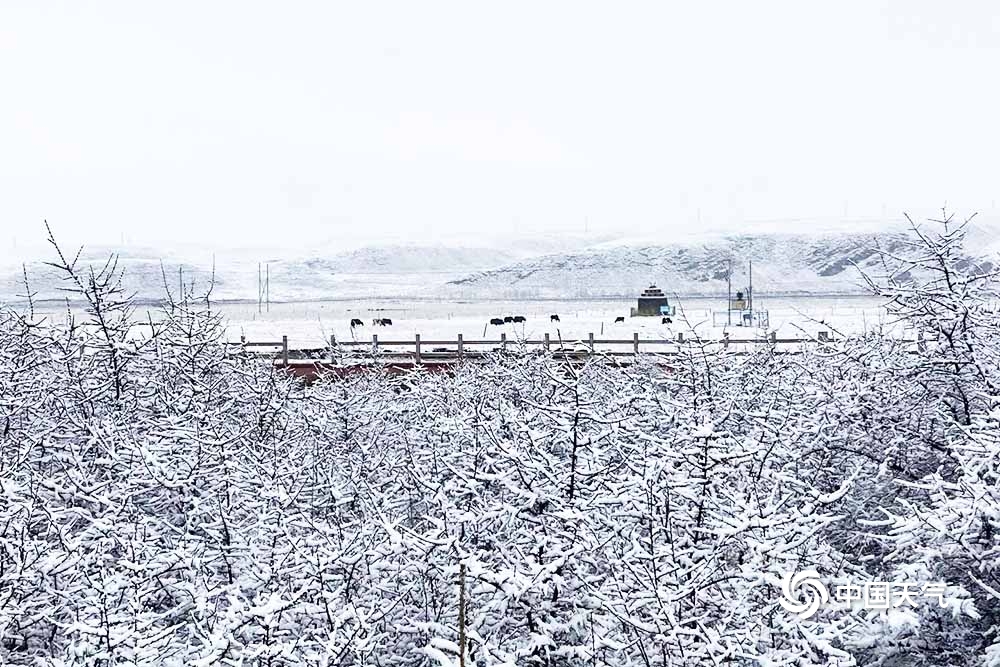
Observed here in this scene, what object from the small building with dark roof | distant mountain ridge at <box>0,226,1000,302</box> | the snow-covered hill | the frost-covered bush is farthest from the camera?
the snow-covered hill

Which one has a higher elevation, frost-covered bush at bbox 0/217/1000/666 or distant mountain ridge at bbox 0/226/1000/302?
distant mountain ridge at bbox 0/226/1000/302

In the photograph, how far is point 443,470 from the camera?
1016 centimetres

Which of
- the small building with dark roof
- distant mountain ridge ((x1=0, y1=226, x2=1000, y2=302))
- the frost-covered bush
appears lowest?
the frost-covered bush

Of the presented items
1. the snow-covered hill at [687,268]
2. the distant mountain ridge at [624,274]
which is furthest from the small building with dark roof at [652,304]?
the snow-covered hill at [687,268]

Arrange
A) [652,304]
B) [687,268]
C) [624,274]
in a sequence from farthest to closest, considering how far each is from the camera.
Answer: [687,268], [624,274], [652,304]

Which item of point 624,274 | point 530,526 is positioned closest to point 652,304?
point 530,526

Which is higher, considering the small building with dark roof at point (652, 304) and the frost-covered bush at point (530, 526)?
the small building with dark roof at point (652, 304)

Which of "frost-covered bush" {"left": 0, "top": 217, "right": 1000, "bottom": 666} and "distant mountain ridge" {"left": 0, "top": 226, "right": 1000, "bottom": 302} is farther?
"distant mountain ridge" {"left": 0, "top": 226, "right": 1000, "bottom": 302}

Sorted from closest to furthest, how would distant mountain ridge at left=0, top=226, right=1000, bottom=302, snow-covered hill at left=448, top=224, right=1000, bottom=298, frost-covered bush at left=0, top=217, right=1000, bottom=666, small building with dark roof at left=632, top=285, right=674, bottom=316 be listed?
frost-covered bush at left=0, top=217, right=1000, bottom=666, small building with dark roof at left=632, top=285, right=674, bottom=316, distant mountain ridge at left=0, top=226, right=1000, bottom=302, snow-covered hill at left=448, top=224, right=1000, bottom=298

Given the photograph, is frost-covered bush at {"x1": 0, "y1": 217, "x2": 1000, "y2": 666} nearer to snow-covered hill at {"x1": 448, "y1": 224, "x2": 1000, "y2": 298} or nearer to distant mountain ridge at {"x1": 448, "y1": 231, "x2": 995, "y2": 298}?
distant mountain ridge at {"x1": 448, "y1": 231, "x2": 995, "y2": 298}

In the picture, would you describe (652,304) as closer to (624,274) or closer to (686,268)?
(624,274)

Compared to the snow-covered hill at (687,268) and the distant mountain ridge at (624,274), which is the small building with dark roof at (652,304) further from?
the snow-covered hill at (687,268)

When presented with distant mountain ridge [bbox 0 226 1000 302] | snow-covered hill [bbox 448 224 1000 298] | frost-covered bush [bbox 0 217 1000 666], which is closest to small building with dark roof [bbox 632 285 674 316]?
frost-covered bush [bbox 0 217 1000 666]

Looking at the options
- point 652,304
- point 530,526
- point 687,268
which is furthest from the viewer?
point 687,268
